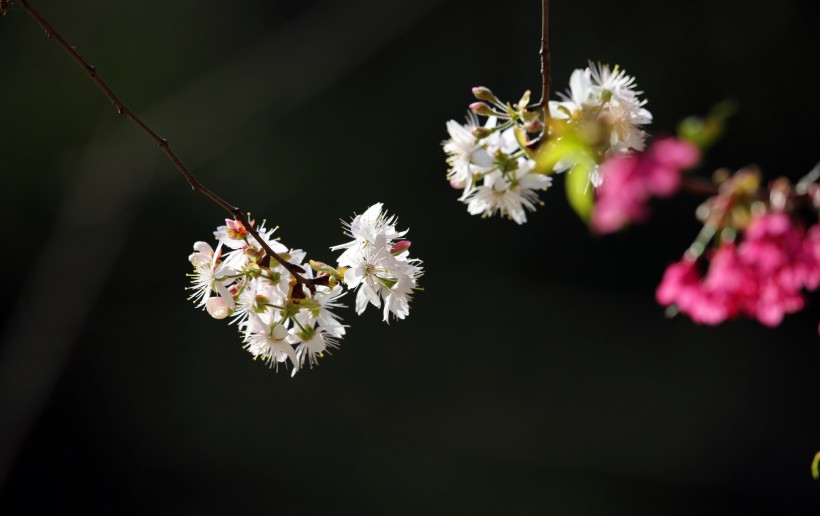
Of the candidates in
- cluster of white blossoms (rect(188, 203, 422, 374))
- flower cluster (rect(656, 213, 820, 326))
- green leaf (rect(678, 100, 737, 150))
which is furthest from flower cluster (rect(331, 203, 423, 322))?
green leaf (rect(678, 100, 737, 150))

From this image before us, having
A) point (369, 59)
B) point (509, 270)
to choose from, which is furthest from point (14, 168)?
point (509, 270)

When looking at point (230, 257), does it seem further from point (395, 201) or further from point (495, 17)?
point (495, 17)

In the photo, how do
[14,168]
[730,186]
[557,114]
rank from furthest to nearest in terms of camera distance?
[14,168]
[557,114]
[730,186]

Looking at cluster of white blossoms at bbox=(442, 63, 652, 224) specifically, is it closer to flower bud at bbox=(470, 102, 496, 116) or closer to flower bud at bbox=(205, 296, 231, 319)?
flower bud at bbox=(470, 102, 496, 116)

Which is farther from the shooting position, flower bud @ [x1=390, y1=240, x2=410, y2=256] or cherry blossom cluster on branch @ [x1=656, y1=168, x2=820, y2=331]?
flower bud @ [x1=390, y1=240, x2=410, y2=256]

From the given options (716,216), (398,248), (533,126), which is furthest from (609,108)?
(716,216)

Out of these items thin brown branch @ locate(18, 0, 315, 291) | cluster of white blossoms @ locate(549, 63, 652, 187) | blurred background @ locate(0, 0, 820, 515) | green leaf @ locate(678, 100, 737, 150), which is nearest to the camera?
green leaf @ locate(678, 100, 737, 150)

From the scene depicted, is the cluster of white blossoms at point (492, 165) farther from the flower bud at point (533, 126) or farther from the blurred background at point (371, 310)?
the blurred background at point (371, 310)
